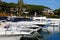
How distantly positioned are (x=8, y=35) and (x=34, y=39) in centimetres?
244

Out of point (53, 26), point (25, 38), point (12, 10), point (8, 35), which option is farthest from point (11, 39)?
point (12, 10)

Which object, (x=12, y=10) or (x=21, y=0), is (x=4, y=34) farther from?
(x=12, y=10)

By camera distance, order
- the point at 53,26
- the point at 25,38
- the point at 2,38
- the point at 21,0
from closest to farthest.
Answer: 1. the point at 2,38
2. the point at 25,38
3. the point at 53,26
4. the point at 21,0

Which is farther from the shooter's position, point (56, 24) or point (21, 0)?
point (21, 0)

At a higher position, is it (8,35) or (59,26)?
(8,35)

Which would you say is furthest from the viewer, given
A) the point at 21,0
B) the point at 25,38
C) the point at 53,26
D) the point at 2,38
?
the point at 21,0

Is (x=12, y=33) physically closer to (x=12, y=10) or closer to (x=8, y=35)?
(x=8, y=35)

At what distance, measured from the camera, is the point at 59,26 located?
3834 centimetres

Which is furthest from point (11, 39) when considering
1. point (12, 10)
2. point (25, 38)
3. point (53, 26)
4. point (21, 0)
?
point (12, 10)

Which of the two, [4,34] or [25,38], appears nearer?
[4,34]

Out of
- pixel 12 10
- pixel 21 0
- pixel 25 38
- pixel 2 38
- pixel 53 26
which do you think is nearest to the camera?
pixel 2 38

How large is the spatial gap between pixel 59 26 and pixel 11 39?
78.9 feet

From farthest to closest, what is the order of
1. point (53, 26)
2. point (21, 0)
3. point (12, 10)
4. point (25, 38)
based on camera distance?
point (12, 10) → point (21, 0) → point (53, 26) → point (25, 38)

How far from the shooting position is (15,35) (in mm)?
15328
